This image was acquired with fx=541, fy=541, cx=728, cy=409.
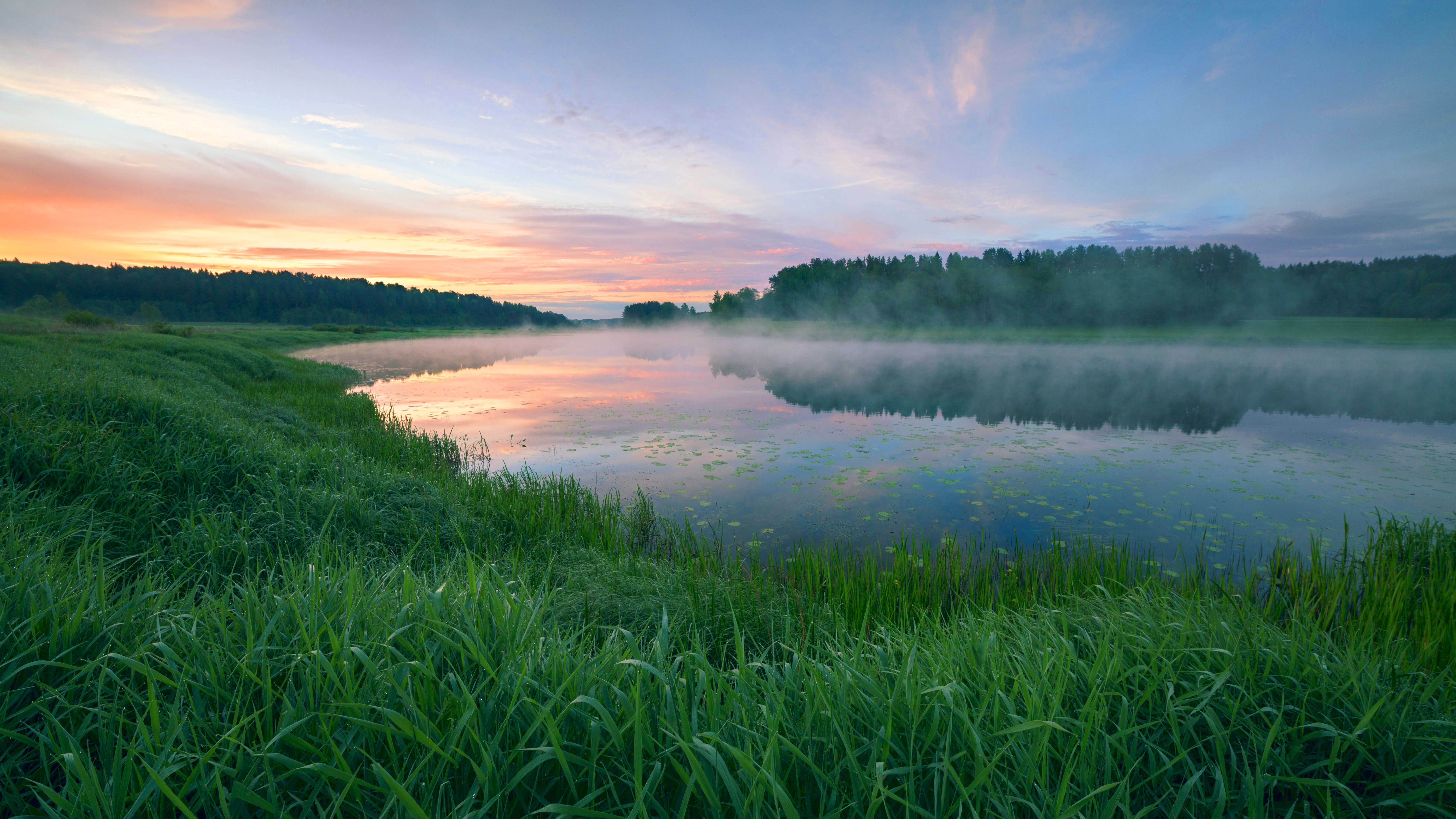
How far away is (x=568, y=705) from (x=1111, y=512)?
8.91 meters

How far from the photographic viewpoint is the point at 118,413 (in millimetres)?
5848

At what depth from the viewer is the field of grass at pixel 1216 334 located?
156ft

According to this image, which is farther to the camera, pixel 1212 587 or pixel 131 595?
pixel 1212 587

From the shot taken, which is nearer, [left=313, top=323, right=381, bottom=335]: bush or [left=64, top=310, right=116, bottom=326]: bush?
[left=64, top=310, right=116, bottom=326]: bush

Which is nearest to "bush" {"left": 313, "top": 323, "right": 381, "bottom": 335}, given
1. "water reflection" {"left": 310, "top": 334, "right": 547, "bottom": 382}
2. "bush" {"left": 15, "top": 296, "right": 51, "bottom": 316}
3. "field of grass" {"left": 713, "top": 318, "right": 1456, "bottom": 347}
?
"water reflection" {"left": 310, "top": 334, "right": 547, "bottom": 382}

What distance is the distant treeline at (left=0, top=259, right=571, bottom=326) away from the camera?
8875 centimetres

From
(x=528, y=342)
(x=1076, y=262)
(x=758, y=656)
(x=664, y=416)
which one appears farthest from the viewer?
(x=528, y=342)

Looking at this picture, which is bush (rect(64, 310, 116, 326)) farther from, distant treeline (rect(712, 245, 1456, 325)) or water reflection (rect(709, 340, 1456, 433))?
distant treeline (rect(712, 245, 1456, 325))

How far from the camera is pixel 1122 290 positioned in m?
63.7

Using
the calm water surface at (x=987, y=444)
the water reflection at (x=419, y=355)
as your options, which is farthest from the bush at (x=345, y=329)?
the calm water surface at (x=987, y=444)

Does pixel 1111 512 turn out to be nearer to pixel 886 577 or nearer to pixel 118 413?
pixel 886 577

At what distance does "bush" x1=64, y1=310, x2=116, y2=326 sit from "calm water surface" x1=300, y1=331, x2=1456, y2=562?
47.0 ft

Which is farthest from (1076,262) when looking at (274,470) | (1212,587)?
(274,470)

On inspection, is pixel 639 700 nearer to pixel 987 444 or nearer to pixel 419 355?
pixel 987 444
